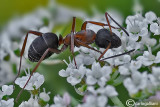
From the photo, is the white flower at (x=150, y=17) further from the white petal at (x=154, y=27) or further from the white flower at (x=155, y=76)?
the white flower at (x=155, y=76)

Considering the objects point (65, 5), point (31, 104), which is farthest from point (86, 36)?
point (65, 5)

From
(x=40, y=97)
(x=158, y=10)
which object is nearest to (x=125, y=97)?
(x=40, y=97)

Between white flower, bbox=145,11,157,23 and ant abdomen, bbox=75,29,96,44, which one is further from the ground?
white flower, bbox=145,11,157,23

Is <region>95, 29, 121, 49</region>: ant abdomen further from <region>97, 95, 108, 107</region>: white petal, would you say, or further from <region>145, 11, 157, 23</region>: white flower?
<region>97, 95, 108, 107</region>: white petal

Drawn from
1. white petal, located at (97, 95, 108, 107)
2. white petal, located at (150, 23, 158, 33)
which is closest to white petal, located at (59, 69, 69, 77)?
white petal, located at (97, 95, 108, 107)

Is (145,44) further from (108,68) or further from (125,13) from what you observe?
(125,13)

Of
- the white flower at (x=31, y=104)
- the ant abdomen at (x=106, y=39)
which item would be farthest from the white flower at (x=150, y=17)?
the white flower at (x=31, y=104)
